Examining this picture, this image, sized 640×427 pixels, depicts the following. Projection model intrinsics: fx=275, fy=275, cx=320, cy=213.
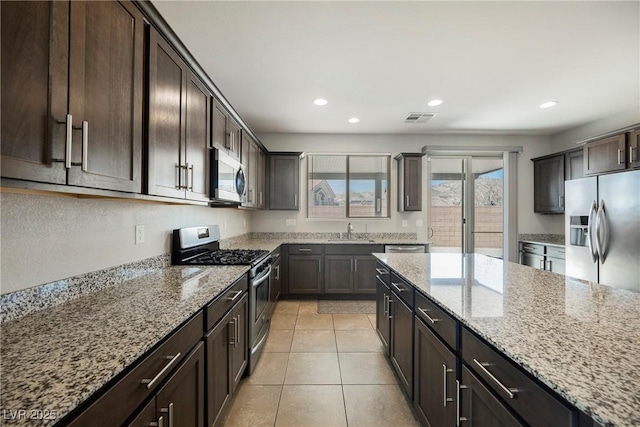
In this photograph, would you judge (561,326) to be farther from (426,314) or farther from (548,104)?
(548,104)

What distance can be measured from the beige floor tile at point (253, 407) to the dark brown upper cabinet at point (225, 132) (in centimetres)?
195

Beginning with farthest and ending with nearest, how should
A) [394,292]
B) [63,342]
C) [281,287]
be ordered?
[281,287] < [394,292] < [63,342]

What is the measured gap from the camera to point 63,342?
867 millimetres

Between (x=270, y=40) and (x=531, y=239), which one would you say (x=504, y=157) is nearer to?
(x=531, y=239)

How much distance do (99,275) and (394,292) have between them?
6.21 feet

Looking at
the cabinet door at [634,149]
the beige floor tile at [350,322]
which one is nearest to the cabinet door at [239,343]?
the beige floor tile at [350,322]

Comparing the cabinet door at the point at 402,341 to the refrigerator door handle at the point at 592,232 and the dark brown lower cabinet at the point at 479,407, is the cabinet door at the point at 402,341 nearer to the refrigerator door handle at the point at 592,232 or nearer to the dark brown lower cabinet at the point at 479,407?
the dark brown lower cabinet at the point at 479,407

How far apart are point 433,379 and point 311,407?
0.92 metres

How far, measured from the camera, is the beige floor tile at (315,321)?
3.21 m

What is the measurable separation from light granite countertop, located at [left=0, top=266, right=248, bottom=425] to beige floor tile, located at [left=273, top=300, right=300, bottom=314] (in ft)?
7.63

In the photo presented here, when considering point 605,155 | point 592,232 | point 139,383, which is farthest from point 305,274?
point 605,155

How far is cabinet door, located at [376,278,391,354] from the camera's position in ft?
7.59

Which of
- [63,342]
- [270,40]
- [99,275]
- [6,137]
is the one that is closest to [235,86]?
[270,40]

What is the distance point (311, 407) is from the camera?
189 centimetres
